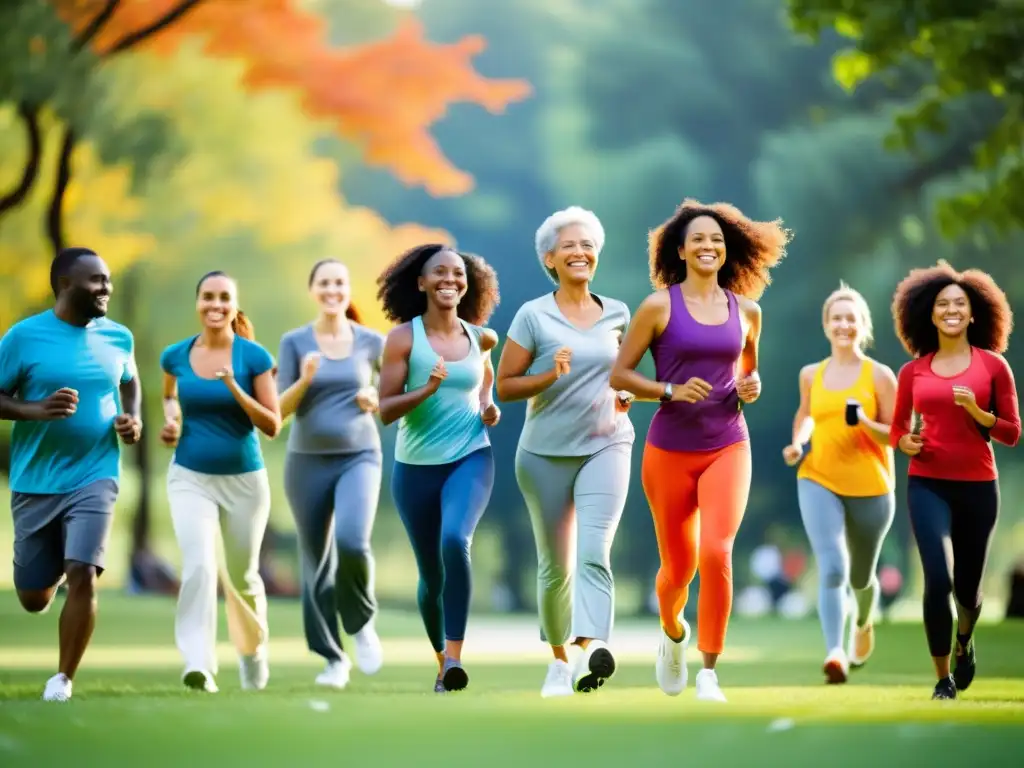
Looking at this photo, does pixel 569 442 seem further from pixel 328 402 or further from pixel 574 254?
pixel 328 402

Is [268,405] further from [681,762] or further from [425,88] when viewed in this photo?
[425,88]

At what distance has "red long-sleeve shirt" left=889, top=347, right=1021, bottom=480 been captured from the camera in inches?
411

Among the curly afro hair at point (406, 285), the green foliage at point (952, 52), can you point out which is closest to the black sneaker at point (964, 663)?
the curly afro hair at point (406, 285)

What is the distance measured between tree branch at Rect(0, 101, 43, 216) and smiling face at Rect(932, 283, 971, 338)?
43.6 ft

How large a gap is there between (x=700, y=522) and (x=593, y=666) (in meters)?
0.94

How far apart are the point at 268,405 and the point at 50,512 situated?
154cm

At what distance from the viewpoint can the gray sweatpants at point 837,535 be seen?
12359 mm

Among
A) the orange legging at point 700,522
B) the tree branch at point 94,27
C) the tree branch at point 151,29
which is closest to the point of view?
the orange legging at point 700,522

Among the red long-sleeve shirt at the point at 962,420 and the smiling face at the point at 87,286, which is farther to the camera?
the red long-sleeve shirt at the point at 962,420

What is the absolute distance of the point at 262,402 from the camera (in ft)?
35.8

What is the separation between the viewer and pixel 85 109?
22391 millimetres

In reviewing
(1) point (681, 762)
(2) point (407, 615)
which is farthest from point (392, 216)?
(1) point (681, 762)

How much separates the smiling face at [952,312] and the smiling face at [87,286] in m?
4.50

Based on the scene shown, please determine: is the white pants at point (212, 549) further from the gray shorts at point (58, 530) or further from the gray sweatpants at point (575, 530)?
the gray sweatpants at point (575, 530)
